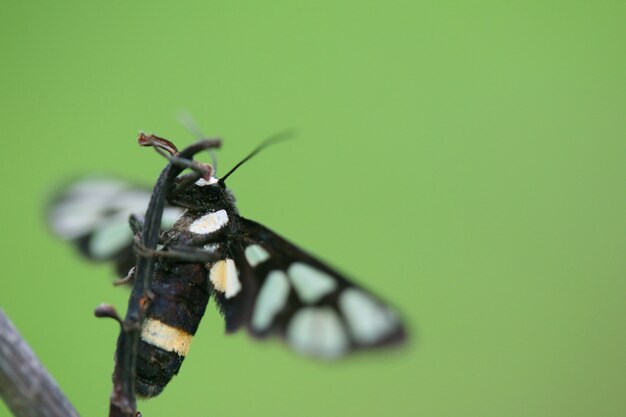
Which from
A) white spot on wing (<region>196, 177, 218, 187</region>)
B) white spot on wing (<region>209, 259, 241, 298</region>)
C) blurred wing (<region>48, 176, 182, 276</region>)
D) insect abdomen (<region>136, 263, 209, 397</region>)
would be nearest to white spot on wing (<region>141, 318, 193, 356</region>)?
insect abdomen (<region>136, 263, 209, 397</region>)

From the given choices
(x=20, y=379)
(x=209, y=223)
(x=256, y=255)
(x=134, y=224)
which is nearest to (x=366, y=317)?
(x=256, y=255)

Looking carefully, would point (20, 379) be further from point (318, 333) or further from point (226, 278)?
point (318, 333)

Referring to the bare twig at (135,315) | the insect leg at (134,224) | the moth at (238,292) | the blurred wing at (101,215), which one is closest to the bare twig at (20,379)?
the bare twig at (135,315)

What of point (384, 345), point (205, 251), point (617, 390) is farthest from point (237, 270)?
point (617, 390)

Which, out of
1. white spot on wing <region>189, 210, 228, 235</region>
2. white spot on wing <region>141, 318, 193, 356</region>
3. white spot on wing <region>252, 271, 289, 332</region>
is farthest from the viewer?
white spot on wing <region>252, 271, 289, 332</region>

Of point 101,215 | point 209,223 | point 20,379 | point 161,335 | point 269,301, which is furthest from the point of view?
point 101,215

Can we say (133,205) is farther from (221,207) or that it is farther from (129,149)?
(129,149)

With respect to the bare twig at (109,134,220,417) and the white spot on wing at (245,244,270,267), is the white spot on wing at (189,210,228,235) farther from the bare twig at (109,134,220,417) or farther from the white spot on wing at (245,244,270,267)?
the bare twig at (109,134,220,417)
